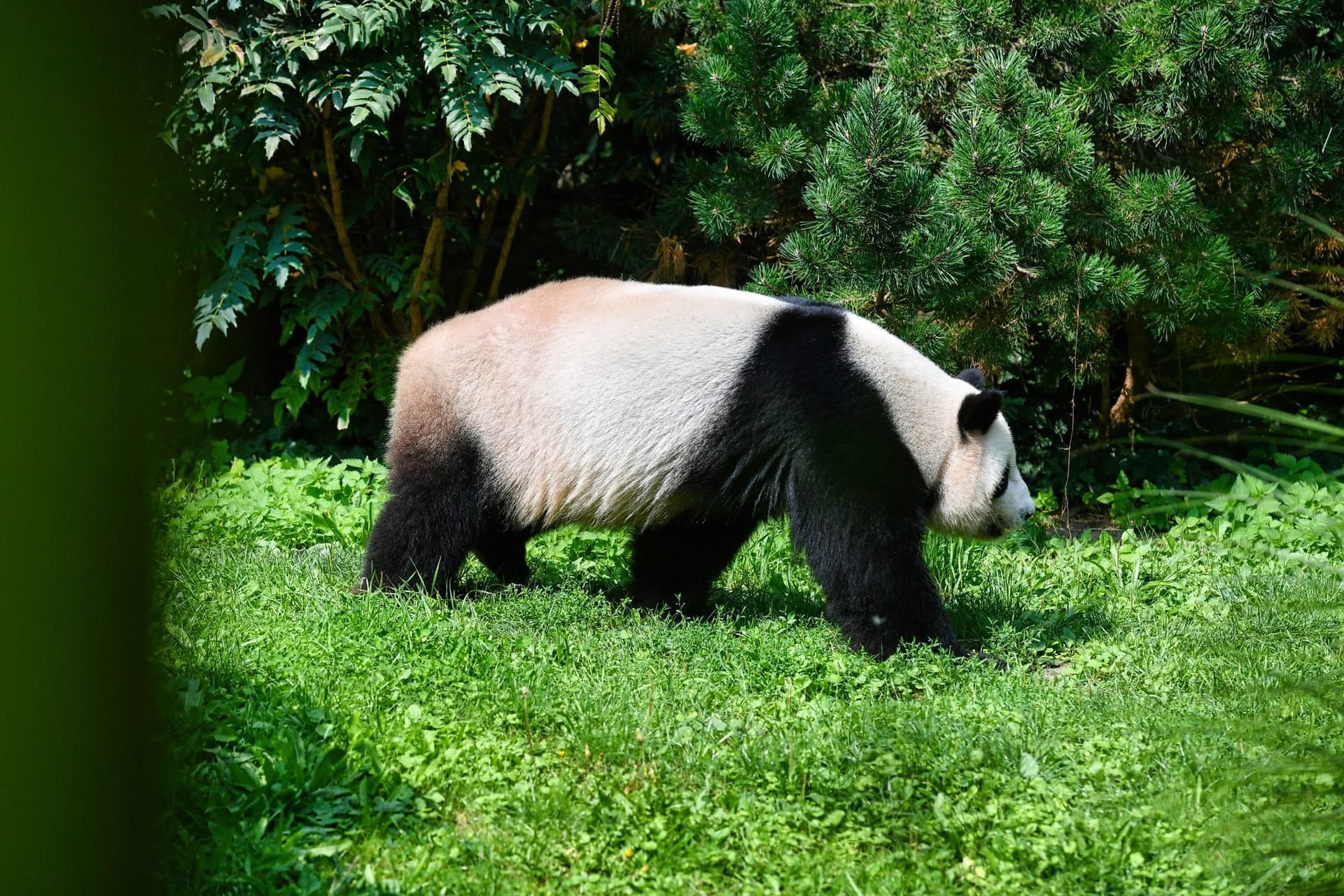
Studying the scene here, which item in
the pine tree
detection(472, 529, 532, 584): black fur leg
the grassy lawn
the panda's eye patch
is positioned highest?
the pine tree

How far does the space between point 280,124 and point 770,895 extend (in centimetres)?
597

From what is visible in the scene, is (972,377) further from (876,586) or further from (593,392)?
(593,392)

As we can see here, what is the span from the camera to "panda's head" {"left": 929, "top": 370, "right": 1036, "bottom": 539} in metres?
5.12

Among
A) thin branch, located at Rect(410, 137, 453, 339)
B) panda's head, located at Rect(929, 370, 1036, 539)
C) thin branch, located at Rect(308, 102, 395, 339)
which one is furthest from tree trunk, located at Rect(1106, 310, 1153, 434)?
thin branch, located at Rect(308, 102, 395, 339)

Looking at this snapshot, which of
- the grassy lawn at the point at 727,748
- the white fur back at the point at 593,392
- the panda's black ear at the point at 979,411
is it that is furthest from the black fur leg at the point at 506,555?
the panda's black ear at the point at 979,411

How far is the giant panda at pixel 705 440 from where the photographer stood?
16.3ft

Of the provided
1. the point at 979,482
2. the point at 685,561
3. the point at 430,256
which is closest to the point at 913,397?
the point at 979,482

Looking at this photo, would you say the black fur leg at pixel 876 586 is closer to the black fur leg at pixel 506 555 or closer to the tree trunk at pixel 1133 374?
the black fur leg at pixel 506 555

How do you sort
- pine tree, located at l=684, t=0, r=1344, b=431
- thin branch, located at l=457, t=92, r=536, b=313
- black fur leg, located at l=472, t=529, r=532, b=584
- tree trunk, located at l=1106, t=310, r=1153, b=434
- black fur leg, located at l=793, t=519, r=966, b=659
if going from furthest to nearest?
thin branch, located at l=457, t=92, r=536, b=313
tree trunk, located at l=1106, t=310, r=1153, b=434
pine tree, located at l=684, t=0, r=1344, b=431
black fur leg, located at l=472, t=529, r=532, b=584
black fur leg, located at l=793, t=519, r=966, b=659

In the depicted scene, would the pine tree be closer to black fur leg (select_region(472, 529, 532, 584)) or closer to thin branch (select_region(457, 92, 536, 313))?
thin branch (select_region(457, 92, 536, 313))

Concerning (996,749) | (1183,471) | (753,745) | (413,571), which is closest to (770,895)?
(753,745)

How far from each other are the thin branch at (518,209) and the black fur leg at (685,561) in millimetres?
3581

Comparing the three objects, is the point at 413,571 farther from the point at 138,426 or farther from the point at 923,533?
the point at 138,426

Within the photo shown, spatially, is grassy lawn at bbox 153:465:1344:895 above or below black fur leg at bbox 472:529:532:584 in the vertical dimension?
above
